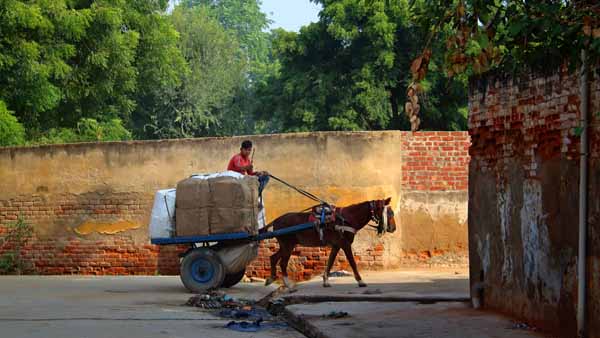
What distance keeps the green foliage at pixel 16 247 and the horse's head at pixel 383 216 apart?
833cm

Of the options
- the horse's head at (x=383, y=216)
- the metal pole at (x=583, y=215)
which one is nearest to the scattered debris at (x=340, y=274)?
the horse's head at (x=383, y=216)

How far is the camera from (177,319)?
12492 mm

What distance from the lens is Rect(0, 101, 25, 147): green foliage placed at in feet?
83.1

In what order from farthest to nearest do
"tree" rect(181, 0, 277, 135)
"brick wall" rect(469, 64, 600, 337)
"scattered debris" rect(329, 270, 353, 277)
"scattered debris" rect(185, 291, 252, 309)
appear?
"tree" rect(181, 0, 277, 135) → "scattered debris" rect(329, 270, 353, 277) → "scattered debris" rect(185, 291, 252, 309) → "brick wall" rect(469, 64, 600, 337)

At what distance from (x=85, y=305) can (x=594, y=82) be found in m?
7.60

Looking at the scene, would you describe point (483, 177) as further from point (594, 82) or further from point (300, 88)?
point (300, 88)

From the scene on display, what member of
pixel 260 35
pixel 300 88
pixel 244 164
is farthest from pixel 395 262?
pixel 260 35

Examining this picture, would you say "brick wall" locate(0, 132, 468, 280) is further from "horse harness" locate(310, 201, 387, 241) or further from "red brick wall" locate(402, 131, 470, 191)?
"horse harness" locate(310, 201, 387, 241)

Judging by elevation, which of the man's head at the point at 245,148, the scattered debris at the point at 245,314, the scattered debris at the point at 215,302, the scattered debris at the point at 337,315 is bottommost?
the scattered debris at the point at 245,314

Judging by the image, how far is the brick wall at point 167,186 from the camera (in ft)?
64.0

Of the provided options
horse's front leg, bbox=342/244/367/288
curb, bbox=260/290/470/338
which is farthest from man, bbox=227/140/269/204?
curb, bbox=260/290/470/338

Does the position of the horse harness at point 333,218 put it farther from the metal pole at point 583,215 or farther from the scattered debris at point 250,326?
the metal pole at point 583,215

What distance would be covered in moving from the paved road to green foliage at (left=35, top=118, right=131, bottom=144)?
437 inches

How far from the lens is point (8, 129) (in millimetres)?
25422
